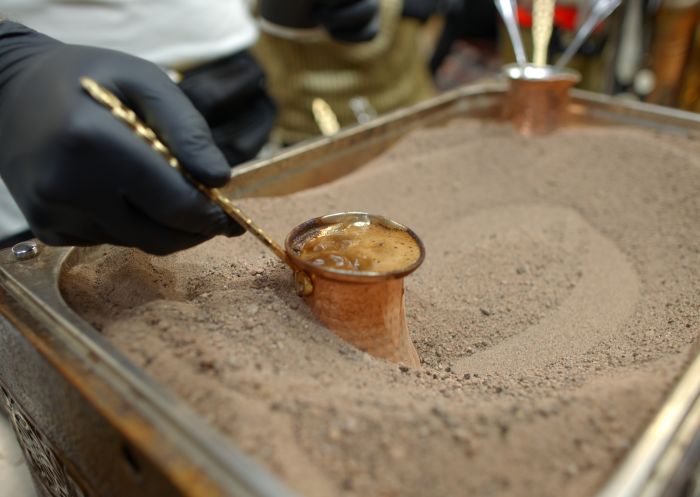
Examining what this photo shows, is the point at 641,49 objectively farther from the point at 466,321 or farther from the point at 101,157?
the point at 101,157

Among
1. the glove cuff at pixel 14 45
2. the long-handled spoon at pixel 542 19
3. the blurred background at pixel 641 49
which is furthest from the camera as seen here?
the blurred background at pixel 641 49

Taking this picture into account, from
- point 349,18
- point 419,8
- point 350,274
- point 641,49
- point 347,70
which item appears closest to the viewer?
point 350,274

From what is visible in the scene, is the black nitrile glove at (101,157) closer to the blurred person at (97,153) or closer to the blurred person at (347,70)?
the blurred person at (97,153)

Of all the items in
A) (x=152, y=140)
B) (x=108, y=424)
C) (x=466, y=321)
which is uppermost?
(x=152, y=140)

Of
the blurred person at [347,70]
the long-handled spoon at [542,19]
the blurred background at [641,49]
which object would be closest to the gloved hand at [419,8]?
the blurred person at [347,70]

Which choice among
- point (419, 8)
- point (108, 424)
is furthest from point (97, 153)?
point (419, 8)

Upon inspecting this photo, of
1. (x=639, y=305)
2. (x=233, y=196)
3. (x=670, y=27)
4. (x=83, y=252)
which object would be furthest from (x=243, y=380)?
(x=670, y=27)

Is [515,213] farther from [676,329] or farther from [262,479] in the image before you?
[262,479]
